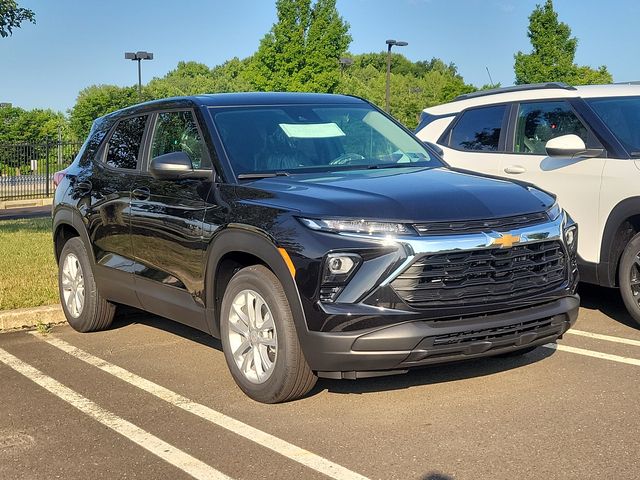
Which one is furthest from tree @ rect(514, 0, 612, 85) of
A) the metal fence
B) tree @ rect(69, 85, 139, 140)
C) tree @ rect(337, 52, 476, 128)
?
tree @ rect(69, 85, 139, 140)

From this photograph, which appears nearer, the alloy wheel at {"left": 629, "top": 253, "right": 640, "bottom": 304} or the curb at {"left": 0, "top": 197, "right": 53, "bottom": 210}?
the alloy wheel at {"left": 629, "top": 253, "right": 640, "bottom": 304}

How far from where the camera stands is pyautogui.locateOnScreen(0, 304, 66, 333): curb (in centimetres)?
707

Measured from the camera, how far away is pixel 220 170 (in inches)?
204

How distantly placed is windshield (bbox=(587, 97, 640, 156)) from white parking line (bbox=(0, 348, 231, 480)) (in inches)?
178

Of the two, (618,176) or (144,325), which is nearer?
(618,176)

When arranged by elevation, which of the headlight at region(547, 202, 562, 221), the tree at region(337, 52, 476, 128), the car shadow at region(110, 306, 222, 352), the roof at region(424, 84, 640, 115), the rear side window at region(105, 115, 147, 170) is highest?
the tree at region(337, 52, 476, 128)

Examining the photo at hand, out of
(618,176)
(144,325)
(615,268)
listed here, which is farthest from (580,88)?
(144,325)

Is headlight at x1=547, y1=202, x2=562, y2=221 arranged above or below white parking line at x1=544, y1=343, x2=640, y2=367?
above

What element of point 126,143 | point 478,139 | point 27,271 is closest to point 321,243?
point 126,143

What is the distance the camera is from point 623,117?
7141mm

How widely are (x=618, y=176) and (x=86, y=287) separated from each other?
4.37m

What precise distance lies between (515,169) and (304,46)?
3701 cm

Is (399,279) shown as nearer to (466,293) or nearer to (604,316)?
(466,293)

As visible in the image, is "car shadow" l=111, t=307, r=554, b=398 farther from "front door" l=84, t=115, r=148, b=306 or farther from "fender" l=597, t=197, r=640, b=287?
"fender" l=597, t=197, r=640, b=287
